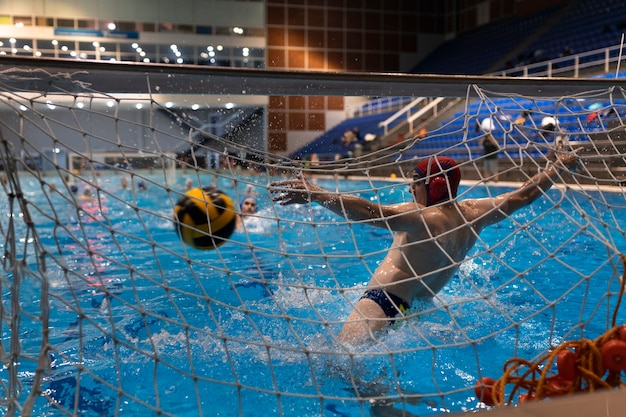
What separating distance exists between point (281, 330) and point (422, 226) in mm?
1161

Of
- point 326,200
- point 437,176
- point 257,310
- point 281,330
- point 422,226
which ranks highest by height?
point 437,176

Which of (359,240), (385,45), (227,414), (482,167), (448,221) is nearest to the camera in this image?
(227,414)

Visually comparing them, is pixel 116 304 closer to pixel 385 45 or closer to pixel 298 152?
pixel 298 152

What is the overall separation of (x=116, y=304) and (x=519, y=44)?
57.0ft

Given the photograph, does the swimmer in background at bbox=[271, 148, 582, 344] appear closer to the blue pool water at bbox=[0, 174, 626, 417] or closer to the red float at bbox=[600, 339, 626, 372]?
the blue pool water at bbox=[0, 174, 626, 417]

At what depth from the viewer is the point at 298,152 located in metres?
21.2

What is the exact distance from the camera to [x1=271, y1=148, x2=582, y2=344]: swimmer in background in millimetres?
2705

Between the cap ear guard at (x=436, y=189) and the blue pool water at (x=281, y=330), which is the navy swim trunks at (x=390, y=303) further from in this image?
the cap ear guard at (x=436, y=189)

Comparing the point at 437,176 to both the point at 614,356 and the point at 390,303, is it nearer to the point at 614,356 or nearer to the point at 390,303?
the point at 390,303

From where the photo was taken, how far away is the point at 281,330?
3404 millimetres

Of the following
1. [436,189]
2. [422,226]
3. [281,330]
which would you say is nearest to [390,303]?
[422,226]

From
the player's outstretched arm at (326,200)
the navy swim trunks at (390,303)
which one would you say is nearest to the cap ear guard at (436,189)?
the player's outstretched arm at (326,200)

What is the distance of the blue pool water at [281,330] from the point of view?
2.15 meters

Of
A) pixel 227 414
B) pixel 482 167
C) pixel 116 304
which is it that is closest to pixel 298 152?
pixel 482 167
